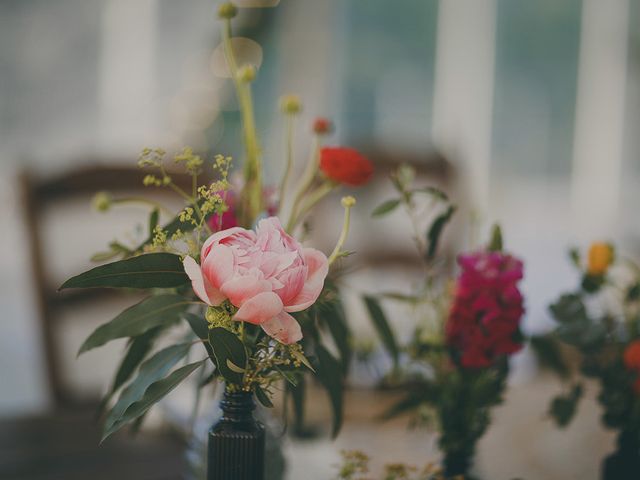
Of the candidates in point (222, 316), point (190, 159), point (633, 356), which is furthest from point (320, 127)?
point (633, 356)

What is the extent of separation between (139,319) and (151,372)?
0.05 meters

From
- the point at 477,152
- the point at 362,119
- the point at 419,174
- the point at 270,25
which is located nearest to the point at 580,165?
the point at 477,152

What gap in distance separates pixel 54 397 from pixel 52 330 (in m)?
0.12

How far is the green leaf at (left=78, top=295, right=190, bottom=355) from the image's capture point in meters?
0.62

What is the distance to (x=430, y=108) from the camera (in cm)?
429

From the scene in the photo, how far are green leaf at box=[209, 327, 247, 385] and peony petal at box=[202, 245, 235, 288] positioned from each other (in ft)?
0.11

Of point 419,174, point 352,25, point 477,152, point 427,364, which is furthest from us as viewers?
point 477,152

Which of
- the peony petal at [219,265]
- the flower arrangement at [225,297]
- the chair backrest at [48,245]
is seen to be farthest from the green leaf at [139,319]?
the chair backrest at [48,245]

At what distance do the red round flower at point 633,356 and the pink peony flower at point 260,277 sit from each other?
47cm

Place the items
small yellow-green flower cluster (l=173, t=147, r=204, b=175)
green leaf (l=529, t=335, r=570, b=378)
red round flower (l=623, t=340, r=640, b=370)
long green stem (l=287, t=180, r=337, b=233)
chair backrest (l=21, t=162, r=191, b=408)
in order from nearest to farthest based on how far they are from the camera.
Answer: small yellow-green flower cluster (l=173, t=147, r=204, b=175) → long green stem (l=287, t=180, r=337, b=233) → red round flower (l=623, t=340, r=640, b=370) → green leaf (l=529, t=335, r=570, b=378) → chair backrest (l=21, t=162, r=191, b=408)

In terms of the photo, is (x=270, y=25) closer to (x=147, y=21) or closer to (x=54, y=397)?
(x=147, y=21)

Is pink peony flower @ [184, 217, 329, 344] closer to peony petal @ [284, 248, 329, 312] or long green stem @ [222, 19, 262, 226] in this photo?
peony petal @ [284, 248, 329, 312]

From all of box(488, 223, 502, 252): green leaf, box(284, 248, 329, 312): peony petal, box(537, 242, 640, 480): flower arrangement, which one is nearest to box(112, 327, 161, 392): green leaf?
box(284, 248, 329, 312): peony petal

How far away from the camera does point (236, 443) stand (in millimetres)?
564
